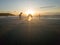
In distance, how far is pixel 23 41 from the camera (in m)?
10.7

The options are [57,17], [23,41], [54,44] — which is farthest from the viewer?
[57,17]

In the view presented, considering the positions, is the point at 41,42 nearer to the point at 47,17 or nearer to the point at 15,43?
the point at 15,43

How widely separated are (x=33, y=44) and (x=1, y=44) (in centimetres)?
190

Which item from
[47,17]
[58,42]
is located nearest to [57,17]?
[47,17]

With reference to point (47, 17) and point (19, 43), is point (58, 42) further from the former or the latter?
point (47, 17)

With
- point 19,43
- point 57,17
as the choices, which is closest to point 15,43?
point 19,43

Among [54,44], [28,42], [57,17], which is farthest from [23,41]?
[57,17]

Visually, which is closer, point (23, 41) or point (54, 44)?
point (54, 44)

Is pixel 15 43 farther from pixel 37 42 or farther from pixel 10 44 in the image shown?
pixel 37 42

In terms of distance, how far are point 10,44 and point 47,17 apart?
19.7 m

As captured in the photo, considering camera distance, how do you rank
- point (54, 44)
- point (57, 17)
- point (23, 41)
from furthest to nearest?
1. point (57, 17)
2. point (23, 41)
3. point (54, 44)

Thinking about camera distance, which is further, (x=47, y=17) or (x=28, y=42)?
(x=47, y=17)

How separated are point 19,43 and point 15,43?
24 centimetres

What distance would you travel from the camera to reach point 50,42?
34.0 feet
